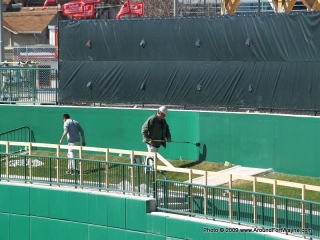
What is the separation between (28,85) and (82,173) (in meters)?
6.46

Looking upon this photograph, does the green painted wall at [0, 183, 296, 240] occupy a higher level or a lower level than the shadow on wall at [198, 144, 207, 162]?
lower

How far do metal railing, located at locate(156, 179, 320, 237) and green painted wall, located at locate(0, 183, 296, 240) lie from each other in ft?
0.74

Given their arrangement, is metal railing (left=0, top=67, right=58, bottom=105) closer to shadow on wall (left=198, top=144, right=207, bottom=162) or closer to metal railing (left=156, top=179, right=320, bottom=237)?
shadow on wall (left=198, top=144, right=207, bottom=162)

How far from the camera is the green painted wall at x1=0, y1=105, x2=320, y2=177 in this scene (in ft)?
59.2

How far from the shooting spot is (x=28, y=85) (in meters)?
22.8

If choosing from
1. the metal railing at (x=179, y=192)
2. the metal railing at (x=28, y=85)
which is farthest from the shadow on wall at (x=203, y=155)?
the metal railing at (x=28, y=85)

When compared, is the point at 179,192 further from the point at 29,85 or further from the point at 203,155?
the point at 29,85

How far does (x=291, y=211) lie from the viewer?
44.9ft

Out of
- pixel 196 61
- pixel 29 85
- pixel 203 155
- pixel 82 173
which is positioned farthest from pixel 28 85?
pixel 82 173

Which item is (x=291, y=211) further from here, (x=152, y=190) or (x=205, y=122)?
(x=205, y=122)

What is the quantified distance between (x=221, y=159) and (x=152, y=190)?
3751 mm

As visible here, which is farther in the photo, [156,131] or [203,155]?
[203,155]

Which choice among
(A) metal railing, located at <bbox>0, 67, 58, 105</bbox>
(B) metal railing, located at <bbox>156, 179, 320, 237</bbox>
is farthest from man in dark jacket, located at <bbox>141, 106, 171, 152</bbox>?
(A) metal railing, located at <bbox>0, 67, 58, 105</bbox>

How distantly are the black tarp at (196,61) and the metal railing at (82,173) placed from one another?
13.6ft
